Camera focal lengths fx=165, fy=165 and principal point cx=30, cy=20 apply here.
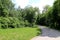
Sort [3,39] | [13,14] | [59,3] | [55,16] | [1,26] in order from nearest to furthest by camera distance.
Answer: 1. [3,39]
2. [1,26]
3. [59,3]
4. [55,16]
5. [13,14]

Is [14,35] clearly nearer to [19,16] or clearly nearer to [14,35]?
[14,35]

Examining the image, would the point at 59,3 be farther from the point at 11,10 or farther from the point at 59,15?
the point at 11,10

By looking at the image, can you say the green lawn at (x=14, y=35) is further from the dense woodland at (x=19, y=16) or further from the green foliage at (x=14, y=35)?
the dense woodland at (x=19, y=16)

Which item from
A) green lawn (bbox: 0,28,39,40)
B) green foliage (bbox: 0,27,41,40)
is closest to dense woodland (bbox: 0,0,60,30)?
green foliage (bbox: 0,27,41,40)

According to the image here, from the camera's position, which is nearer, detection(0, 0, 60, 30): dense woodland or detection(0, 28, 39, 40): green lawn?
detection(0, 28, 39, 40): green lawn

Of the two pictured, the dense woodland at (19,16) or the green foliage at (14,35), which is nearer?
the green foliage at (14,35)

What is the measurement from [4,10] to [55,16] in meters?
14.5

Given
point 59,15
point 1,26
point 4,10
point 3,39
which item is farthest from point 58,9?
point 3,39

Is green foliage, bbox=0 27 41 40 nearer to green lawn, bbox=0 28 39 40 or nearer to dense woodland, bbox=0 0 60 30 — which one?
green lawn, bbox=0 28 39 40

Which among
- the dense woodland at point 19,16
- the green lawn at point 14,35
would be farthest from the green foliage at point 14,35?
the dense woodland at point 19,16

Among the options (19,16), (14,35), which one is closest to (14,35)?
(14,35)

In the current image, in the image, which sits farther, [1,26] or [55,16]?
[55,16]

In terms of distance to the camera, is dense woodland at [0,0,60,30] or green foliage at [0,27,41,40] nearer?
green foliage at [0,27,41,40]

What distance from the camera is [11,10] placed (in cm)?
5225
